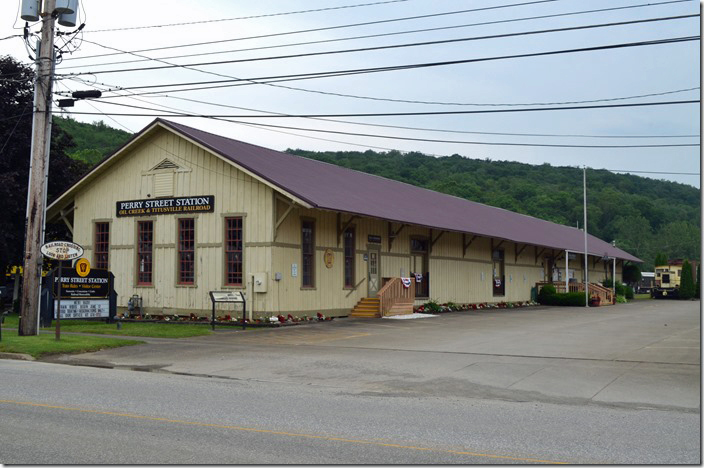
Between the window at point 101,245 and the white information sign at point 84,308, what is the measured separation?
5.15m

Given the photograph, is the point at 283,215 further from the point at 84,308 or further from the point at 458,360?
the point at 458,360

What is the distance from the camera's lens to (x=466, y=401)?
10664 mm

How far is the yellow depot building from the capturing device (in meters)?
24.3

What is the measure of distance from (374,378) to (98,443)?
253 inches

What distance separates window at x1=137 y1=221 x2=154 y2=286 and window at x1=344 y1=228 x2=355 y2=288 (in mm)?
7481

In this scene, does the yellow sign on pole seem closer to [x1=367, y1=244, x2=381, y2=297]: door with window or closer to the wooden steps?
the wooden steps

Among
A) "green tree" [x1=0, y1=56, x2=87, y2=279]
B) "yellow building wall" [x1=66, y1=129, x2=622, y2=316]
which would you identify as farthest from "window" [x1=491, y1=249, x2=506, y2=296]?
"green tree" [x1=0, y1=56, x2=87, y2=279]

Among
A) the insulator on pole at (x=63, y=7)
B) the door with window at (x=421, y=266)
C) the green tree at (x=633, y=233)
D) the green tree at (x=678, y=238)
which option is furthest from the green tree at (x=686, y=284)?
the green tree at (x=678, y=238)

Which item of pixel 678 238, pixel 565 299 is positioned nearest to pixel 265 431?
pixel 565 299

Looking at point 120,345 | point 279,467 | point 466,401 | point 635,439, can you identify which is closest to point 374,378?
point 466,401

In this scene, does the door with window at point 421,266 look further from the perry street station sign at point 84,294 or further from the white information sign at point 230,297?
the perry street station sign at point 84,294

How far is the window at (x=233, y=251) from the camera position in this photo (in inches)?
977

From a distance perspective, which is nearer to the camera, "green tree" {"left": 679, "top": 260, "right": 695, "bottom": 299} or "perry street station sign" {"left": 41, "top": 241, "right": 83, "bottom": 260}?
"perry street station sign" {"left": 41, "top": 241, "right": 83, "bottom": 260}

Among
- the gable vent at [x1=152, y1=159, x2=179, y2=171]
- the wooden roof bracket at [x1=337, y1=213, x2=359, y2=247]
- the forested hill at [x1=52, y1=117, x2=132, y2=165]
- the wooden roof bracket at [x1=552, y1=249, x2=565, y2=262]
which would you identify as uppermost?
the forested hill at [x1=52, y1=117, x2=132, y2=165]
